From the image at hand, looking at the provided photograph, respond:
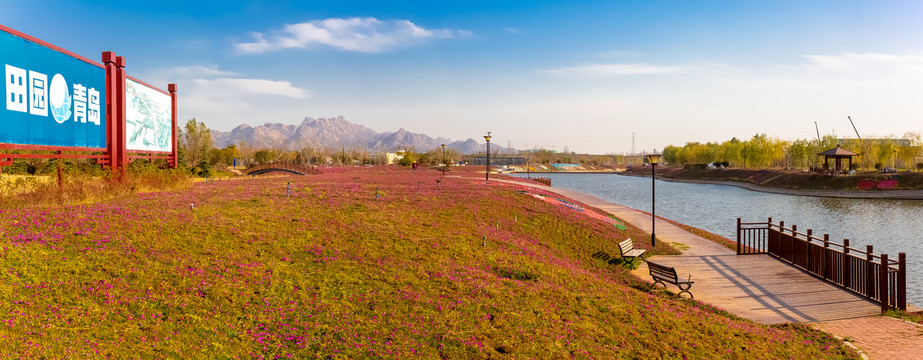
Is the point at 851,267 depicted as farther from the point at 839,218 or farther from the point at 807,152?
the point at 807,152

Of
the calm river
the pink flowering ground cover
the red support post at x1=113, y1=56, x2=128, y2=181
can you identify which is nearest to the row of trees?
the calm river

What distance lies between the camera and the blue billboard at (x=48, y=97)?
15.6 metres

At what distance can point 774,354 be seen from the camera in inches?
375

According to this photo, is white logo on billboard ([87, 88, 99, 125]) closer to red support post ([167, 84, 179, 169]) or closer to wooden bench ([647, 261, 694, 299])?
red support post ([167, 84, 179, 169])

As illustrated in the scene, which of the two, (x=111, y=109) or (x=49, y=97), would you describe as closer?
(x=49, y=97)

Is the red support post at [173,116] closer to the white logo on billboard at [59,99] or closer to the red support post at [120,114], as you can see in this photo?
the red support post at [120,114]

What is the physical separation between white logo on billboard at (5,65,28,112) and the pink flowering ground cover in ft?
13.2

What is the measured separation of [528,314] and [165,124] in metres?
27.4

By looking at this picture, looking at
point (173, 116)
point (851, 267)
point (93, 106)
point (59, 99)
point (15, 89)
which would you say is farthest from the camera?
point (173, 116)

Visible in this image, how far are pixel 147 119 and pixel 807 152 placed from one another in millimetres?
122621

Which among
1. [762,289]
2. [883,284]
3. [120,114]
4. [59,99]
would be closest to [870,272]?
[883,284]

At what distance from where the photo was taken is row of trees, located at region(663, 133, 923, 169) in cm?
8834

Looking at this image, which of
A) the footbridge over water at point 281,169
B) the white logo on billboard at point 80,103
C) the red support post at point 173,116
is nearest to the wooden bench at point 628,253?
the white logo on billboard at point 80,103

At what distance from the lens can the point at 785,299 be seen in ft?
46.2
